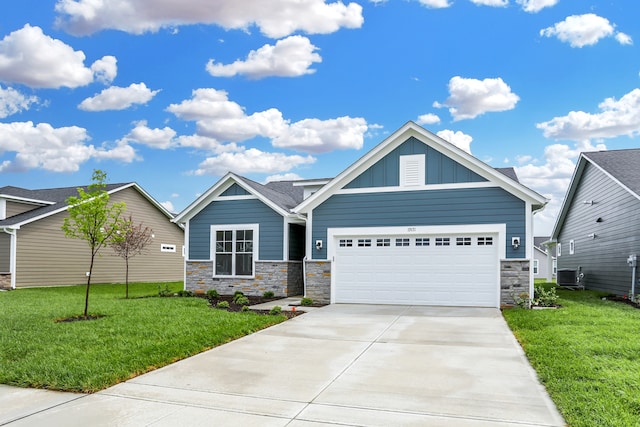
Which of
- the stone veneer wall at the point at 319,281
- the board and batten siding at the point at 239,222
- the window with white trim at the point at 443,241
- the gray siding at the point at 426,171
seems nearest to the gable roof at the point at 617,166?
the gray siding at the point at 426,171

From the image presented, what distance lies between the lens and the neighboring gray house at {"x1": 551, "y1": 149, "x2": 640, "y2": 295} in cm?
1654

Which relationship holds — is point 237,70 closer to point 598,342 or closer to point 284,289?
point 284,289

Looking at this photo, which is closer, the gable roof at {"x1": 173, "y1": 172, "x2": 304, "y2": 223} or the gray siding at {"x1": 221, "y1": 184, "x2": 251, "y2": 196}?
the gable roof at {"x1": 173, "y1": 172, "x2": 304, "y2": 223}

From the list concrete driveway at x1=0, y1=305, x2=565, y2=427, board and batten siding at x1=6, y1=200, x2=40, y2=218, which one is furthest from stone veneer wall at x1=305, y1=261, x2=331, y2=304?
board and batten siding at x1=6, y1=200, x2=40, y2=218

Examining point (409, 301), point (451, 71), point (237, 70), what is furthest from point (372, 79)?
point (409, 301)

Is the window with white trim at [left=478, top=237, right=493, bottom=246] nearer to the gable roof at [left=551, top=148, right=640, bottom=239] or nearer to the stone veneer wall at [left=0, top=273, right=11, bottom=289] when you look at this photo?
the gable roof at [left=551, top=148, right=640, bottom=239]

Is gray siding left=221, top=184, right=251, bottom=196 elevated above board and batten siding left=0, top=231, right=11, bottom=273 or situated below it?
above

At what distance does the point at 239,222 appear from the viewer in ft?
58.2

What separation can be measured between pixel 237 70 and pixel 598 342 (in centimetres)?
1407

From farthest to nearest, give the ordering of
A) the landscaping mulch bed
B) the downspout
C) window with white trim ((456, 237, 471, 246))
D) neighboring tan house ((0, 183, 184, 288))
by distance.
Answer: neighboring tan house ((0, 183, 184, 288))
the downspout
window with white trim ((456, 237, 471, 246))
the landscaping mulch bed

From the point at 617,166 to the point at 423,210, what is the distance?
27.9ft

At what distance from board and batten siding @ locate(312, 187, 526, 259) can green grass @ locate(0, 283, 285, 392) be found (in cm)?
477

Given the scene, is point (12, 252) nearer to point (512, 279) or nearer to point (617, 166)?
point (512, 279)

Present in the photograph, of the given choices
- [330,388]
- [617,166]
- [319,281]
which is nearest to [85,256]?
[319,281]
